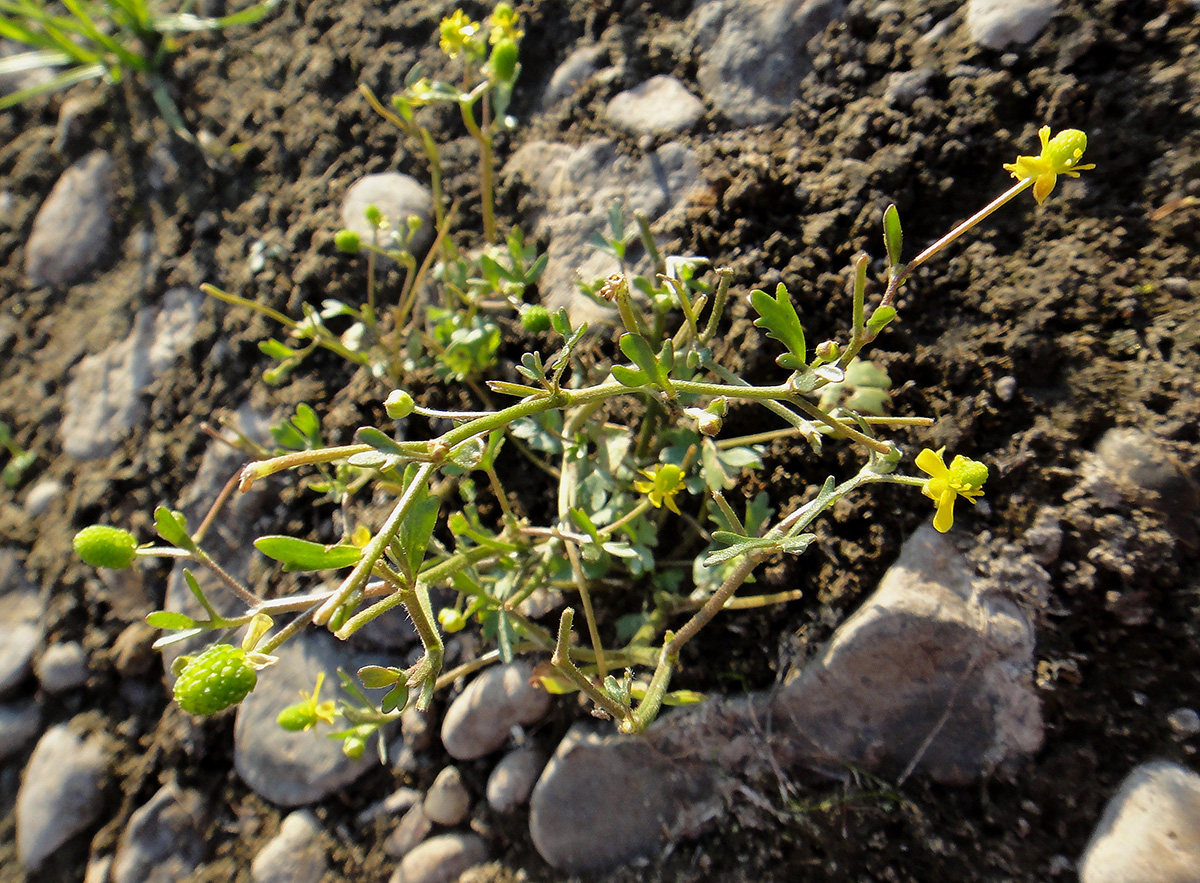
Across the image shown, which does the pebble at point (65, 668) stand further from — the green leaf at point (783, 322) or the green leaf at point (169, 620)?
the green leaf at point (783, 322)

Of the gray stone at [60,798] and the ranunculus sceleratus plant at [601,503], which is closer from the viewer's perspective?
the ranunculus sceleratus plant at [601,503]

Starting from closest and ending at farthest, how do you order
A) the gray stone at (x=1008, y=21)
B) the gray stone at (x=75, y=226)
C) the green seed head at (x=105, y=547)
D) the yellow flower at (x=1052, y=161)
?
1. the yellow flower at (x=1052, y=161)
2. the green seed head at (x=105, y=547)
3. the gray stone at (x=1008, y=21)
4. the gray stone at (x=75, y=226)

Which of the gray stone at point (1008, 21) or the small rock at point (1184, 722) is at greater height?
the gray stone at point (1008, 21)

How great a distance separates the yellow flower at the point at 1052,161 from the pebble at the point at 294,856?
2.25 metres

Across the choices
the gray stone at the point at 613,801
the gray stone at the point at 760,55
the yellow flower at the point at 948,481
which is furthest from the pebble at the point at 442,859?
the gray stone at the point at 760,55

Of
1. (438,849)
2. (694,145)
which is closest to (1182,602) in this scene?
(694,145)

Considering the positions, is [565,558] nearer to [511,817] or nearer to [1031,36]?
[511,817]

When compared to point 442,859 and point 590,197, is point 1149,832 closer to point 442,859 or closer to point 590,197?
point 442,859

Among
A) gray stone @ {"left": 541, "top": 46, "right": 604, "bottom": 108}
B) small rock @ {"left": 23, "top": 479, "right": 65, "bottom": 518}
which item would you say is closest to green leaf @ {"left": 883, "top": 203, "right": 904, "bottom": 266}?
gray stone @ {"left": 541, "top": 46, "right": 604, "bottom": 108}

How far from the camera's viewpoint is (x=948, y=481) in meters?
1.16

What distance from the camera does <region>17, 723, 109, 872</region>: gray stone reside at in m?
2.22

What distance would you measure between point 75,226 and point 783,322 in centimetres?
306

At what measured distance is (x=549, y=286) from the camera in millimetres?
2014

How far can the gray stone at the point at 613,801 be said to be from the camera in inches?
66.1
